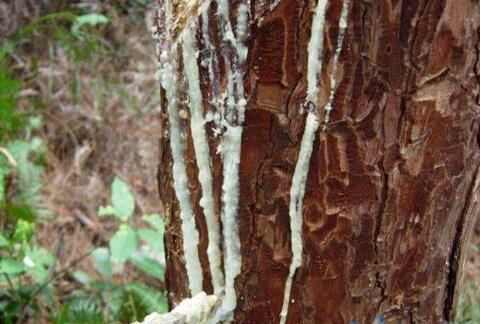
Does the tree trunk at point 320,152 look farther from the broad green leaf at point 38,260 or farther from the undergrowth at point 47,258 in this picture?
the broad green leaf at point 38,260

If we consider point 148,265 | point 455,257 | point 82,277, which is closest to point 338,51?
point 455,257

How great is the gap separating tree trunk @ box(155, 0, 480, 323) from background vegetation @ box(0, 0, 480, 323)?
990mm

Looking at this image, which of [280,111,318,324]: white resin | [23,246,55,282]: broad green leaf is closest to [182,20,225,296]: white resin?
[280,111,318,324]: white resin

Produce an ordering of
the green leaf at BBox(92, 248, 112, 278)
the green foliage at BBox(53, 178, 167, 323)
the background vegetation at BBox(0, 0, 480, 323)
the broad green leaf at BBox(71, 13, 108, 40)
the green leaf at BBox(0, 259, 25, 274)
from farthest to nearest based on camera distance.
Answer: the broad green leaf at BBox(71, 13, 108, 40) < the green leaf at BBox(92, 248, 112, 278) < the background vegetation at BBox(0, 0, 480, 323) < the green foliage at BBox(53, 178, 167, 323) < the green leaf at BBox(0, 259, 25, 274)

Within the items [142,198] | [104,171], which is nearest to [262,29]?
[142,198]

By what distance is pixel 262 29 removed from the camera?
79 centimetres

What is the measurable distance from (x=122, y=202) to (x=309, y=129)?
3.84 ft

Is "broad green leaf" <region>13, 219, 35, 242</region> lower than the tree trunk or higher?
lower

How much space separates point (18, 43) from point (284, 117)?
3000 millimetres

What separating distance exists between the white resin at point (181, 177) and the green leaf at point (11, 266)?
0.95 meters

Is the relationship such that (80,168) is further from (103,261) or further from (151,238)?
(151,238)

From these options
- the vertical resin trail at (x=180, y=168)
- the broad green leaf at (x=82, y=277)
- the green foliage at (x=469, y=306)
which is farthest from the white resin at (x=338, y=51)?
the broad green leaf at (x=82, y=277)

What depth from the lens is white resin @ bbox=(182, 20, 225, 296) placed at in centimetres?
85

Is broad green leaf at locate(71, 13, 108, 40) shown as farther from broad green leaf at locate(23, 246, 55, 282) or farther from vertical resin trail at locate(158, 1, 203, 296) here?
vertical resin trail at locate(158, 1, 203, 296)
